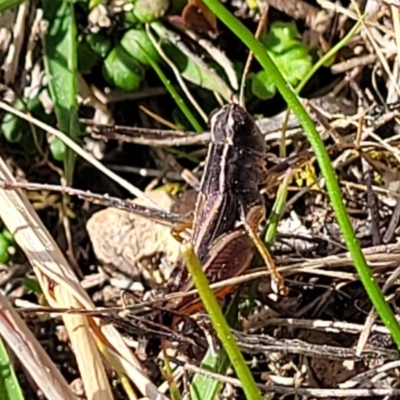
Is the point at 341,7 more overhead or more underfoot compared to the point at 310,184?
more overhead

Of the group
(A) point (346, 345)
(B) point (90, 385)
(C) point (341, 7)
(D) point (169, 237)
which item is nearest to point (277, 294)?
(A) point (346, 345)

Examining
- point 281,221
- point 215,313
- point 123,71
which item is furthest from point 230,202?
point 215,313

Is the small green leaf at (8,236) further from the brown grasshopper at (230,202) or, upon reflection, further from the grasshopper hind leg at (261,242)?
the grasshopper hind leg at (261,242)

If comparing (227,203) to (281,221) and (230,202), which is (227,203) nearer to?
(230,202)

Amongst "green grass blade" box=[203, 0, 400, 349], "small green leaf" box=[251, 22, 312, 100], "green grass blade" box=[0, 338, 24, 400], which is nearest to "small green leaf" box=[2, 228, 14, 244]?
"green grass blade" box=[0, 338, 24, 400]

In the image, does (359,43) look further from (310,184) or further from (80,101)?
(80,101)
